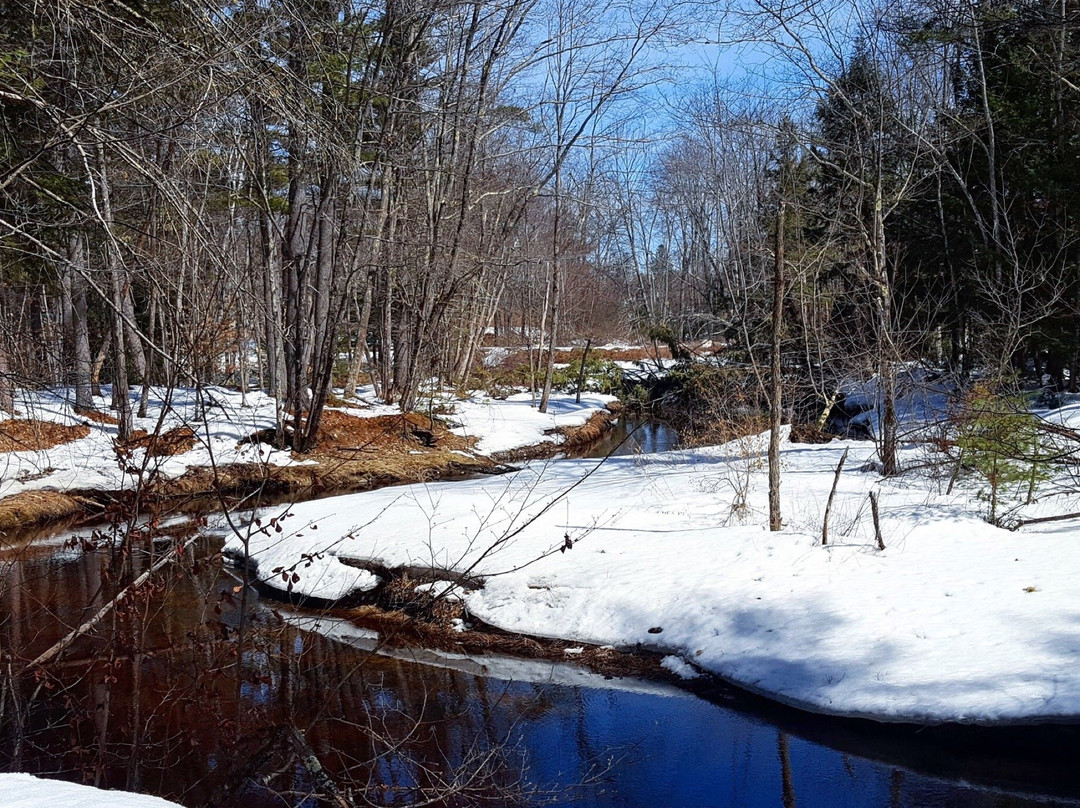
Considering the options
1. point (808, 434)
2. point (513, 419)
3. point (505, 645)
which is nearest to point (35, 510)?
point (505, 645)

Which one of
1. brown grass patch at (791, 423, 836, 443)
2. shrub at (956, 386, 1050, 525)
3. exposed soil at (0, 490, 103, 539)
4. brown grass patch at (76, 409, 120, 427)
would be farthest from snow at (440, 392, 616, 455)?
shrub at (956, 386, 1050, 525)

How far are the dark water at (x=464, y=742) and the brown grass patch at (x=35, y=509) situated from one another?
17.0ft

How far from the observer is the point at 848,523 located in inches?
363

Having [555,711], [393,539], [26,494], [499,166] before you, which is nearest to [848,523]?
[555,711]

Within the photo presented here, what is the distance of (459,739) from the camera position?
20.5ft

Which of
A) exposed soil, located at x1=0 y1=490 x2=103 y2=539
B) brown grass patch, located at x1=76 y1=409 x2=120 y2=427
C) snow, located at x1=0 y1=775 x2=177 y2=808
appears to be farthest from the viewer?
brown grass patch, located at x1=76 y1=409 x2=120 y2=427

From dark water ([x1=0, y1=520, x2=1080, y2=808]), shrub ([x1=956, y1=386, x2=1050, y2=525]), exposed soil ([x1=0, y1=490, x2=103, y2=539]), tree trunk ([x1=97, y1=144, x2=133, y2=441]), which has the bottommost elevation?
dark water ([x1=0, y1=520, x2=1080, y2=808])

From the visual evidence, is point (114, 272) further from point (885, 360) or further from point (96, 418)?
point (96, 418)

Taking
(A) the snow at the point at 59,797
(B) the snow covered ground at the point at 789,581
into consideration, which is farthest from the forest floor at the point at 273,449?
(A) the snow at the point at 59,797

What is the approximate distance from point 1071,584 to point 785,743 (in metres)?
2.77

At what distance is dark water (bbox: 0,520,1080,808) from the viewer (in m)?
4.99

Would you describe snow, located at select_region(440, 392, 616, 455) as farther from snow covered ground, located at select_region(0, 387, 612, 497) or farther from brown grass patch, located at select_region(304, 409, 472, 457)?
brown grass patch, located at select_region(304, 409, 472, 457)

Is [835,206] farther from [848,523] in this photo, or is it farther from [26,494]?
[26,494]

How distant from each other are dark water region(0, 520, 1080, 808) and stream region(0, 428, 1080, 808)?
0.02m
